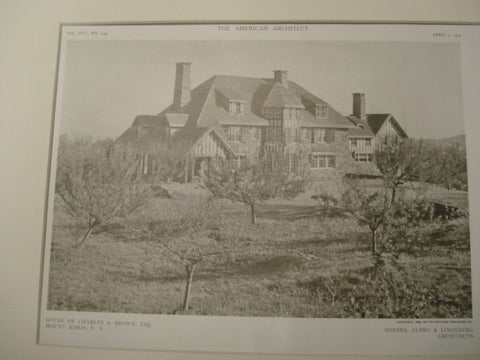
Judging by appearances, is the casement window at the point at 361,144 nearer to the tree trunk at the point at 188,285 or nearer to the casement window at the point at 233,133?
the casement window at the point at 233,133

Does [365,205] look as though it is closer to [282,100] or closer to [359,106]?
[359,106]

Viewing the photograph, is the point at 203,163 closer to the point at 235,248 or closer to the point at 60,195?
the point at 235,248

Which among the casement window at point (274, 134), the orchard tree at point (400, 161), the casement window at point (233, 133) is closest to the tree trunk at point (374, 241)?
the orchard tree at point (400, 161)

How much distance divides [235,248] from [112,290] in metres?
0.88

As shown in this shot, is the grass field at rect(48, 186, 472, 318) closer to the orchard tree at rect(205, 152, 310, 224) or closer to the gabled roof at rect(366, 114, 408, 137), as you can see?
the orchard tree at rect(205, 152, 310, 224)

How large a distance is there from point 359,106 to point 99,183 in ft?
6.35

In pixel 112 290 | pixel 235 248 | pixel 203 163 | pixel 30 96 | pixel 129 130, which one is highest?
pixel 30 96

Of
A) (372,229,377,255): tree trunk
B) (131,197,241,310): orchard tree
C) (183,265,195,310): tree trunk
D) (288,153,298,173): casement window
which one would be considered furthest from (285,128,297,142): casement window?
(183,265,195,310): tree trunk

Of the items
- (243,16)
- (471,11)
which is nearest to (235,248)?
(243,16)

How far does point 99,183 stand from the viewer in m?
2.24

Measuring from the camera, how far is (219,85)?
231cm

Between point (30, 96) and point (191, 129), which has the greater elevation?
point (30, 96)

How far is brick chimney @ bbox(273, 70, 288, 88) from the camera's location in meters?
2.30

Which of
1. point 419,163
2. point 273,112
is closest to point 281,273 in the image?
point 273,112
